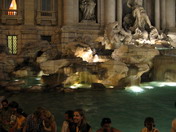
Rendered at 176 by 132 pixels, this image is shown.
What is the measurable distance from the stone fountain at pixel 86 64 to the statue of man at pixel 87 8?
8.05ft

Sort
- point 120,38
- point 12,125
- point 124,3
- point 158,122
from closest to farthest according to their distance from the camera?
point 12,125 → point 158,122 → point 120,38 → point 124,3

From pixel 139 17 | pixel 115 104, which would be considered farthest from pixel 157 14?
pixel 115 104

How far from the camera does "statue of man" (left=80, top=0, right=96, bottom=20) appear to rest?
758 inches

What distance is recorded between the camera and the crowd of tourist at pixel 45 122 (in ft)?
12.3

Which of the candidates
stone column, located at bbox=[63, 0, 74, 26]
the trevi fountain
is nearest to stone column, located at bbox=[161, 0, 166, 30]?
the trevi fountain

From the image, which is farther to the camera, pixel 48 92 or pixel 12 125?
pixel 48 92

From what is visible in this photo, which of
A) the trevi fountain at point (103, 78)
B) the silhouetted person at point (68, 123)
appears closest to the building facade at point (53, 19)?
the trevi fountain at point (103, 78)

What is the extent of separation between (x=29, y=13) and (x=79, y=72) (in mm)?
9070

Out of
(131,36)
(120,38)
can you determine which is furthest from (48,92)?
(131,36)

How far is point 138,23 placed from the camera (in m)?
20.0

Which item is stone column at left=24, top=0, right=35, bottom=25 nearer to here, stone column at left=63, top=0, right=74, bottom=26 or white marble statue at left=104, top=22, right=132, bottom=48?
stone column at left=63, top=0, right=74, bottom=26

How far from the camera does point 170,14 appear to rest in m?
21.9

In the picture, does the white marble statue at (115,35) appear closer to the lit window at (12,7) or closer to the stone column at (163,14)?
the stone column at (163,14)

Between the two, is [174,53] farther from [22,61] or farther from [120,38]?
[22,61]
